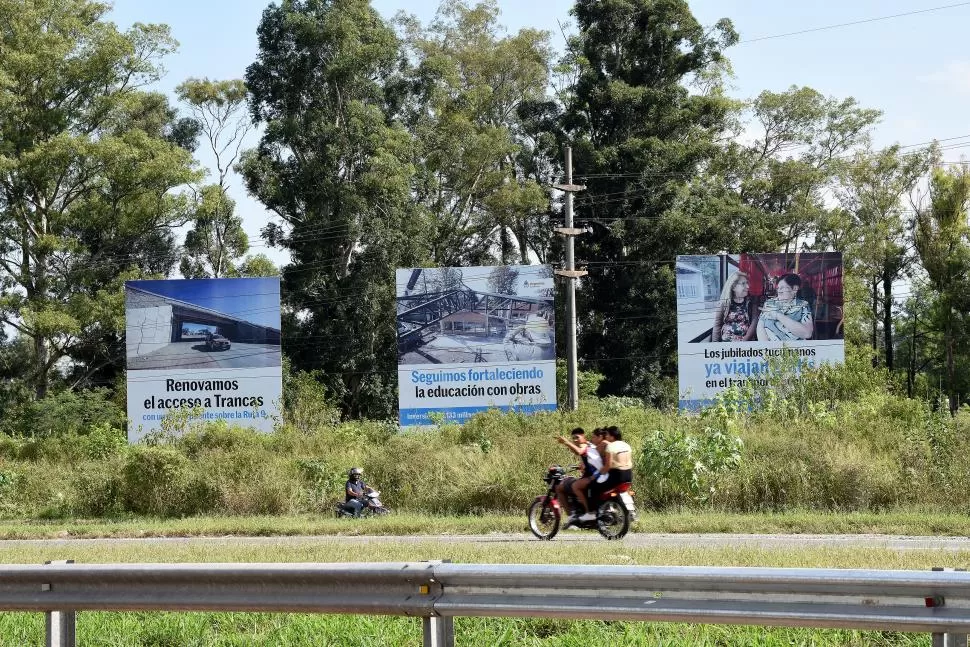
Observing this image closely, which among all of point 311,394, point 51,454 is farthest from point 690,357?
point 51,454

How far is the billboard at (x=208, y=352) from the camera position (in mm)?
34656

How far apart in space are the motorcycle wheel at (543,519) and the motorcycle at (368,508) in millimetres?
5448

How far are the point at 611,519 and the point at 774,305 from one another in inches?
947

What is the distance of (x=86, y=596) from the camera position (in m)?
6.34

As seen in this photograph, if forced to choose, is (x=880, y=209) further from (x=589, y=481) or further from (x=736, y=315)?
(x=589, y=481)

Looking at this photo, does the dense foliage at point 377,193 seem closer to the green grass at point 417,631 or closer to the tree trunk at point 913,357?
the tree trunk at point 913,357

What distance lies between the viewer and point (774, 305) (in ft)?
122

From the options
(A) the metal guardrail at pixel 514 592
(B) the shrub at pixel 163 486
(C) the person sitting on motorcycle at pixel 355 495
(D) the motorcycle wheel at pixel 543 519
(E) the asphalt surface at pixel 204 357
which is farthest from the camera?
(E) the asphalt surface at pixel 204 357

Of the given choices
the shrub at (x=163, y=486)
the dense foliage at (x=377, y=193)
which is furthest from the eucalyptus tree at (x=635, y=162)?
the shrub at (x=163, y=486)

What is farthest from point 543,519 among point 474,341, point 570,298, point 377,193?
point 377,193

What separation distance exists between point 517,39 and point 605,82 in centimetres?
987

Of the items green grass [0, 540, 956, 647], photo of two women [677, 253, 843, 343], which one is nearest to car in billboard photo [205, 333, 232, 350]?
photo of two women [677, 253, 843, 343]

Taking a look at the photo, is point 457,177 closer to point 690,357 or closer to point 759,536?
point 690,357

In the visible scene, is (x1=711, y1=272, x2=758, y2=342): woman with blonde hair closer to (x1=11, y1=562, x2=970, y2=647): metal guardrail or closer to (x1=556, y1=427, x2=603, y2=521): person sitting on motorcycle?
(x1=556, y1=427, x2=603, y2=521): person sitting on motorcycle
